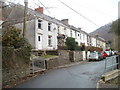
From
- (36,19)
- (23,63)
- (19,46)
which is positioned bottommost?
(23,63)

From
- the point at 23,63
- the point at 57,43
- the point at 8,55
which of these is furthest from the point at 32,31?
the point at 8,55

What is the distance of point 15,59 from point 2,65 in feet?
5.45

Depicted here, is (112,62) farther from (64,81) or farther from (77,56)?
(77,56)

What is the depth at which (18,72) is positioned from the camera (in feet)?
40.3

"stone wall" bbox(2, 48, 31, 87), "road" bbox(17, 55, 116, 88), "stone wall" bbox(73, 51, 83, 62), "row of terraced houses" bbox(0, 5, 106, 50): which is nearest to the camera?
"road" bbox(17, 55, 116, 88)

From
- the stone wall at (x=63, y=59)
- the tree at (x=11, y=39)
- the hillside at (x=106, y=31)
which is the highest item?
the hillside at (x=106, y=31)

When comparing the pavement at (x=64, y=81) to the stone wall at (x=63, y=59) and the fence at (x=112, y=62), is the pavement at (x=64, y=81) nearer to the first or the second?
the fence at (x=112, y=62)

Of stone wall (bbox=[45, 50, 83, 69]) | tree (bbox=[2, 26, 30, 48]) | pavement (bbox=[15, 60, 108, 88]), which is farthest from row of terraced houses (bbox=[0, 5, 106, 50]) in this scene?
pavement (bbox=[15, 60, 108, 88])

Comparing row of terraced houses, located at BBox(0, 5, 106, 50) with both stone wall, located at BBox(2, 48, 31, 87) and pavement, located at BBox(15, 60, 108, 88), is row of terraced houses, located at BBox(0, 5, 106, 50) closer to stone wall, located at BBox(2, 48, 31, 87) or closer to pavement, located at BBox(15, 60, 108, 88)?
stone wall, located at BBox(2, 48, 31, 87)

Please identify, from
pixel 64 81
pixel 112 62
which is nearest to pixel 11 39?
pixel 64 81

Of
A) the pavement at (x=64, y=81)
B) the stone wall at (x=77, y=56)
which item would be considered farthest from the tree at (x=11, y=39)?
the stone wall at (x=77, y=56)

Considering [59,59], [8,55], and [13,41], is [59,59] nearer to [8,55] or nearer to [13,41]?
[13,41]

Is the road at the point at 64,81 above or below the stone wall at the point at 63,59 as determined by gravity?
below

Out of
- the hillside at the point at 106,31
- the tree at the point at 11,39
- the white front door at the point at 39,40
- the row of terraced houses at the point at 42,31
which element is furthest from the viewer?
the white front door at the point at 39,40
